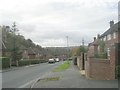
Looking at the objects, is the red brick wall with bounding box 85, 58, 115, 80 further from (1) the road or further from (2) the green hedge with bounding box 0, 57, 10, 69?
(2) the green hedge with bounding box 0, 57, 10, 69

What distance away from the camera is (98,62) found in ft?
67.8

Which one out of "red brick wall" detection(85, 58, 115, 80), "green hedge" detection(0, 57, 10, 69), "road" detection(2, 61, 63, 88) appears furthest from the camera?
"green hedge" detection(0, 57, 10, 69)

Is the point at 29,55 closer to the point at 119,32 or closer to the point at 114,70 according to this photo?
the point at 119,32

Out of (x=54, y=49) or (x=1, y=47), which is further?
(x=54, y=49)

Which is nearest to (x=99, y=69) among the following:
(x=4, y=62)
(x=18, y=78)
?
(x=18, y=78)

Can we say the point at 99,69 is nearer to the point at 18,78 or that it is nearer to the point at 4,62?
the point at 18,78

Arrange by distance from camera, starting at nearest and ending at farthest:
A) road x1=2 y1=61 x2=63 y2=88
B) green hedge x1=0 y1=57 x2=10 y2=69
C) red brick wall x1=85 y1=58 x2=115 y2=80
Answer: road x1=2 y1=61 x2=63 y2=88, red brick wall x1=85 y1=58 x2=115 y2=80, green hedge x1=0 y1=57 x2=10 y2=69

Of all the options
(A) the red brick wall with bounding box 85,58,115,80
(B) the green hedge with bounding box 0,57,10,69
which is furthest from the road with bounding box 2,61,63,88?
(B) the green hedge with bounding box 0,57,10,69

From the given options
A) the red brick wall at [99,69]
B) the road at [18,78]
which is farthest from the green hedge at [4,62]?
the red brick wall at [99,69]

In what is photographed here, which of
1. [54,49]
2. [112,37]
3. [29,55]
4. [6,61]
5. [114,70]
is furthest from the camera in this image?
[54,49]

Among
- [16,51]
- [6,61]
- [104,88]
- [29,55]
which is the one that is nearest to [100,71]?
[104,88]

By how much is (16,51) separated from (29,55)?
65.7 metres

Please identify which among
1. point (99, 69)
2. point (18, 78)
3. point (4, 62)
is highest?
point (99, 69)

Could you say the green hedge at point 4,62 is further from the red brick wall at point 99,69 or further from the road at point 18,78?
the red brick wall at point 99,69
